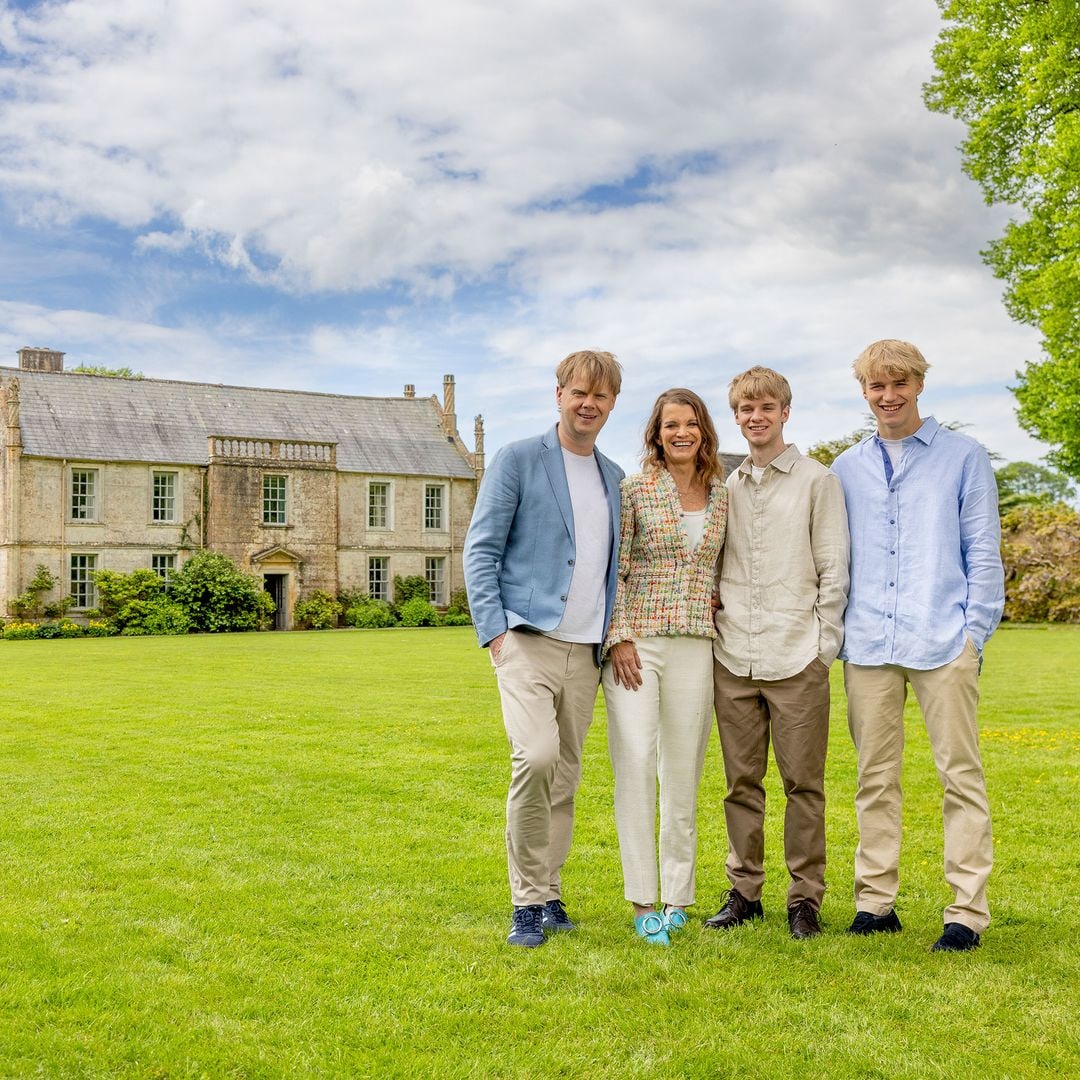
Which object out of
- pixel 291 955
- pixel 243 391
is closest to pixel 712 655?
pixel 291 955

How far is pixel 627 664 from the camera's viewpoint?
15.7 feet

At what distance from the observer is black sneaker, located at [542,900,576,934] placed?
496cm

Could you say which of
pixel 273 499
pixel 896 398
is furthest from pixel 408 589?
pixel 896 398

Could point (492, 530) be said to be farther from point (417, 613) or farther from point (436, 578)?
point (436, 578)

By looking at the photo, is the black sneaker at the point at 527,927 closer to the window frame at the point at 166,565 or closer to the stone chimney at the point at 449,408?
the window frame at the point at 166,565

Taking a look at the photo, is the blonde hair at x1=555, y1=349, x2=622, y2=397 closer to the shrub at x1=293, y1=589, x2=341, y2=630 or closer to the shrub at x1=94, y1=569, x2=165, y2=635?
the shrub at x1=94, y1=569, x2=165, y2=635

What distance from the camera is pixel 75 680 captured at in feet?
55.0

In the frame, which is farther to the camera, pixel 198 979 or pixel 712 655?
pixel 712 655

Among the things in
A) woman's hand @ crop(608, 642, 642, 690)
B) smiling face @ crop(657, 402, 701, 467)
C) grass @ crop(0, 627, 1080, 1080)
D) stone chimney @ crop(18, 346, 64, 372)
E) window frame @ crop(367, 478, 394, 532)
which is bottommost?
grass @ crop(0, 627, 1080, 1080)

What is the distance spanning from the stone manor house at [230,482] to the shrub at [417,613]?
3.85 ft

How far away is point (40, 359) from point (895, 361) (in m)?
41.0

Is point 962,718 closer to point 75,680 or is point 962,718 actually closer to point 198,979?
point 198,979

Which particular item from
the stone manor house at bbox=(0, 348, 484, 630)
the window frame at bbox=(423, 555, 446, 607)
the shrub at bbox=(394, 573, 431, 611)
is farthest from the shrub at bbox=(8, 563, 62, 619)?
the window frame at bbox=(423, 555, 446, 607)

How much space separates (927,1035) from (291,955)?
2.44 meters
